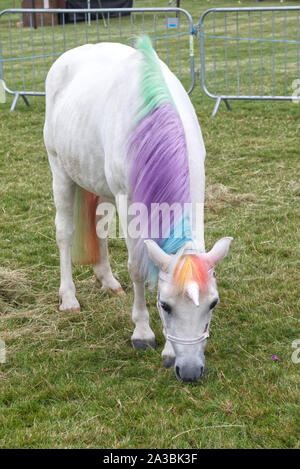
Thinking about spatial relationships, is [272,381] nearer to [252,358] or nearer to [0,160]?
[252,358]

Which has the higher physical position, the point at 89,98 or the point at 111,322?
the point at 89,98

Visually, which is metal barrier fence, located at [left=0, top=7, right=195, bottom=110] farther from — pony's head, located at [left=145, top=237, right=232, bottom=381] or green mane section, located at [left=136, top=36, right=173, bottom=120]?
pony's head, located at [left=145, top=237, right=232, bottom=381]

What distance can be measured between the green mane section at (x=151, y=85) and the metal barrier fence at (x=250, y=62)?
188 inches

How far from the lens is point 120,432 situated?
3051 millimetres

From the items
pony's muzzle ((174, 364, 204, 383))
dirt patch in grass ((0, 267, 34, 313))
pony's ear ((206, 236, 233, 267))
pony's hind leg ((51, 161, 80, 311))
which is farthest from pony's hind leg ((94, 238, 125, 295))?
pony's ear ((206, 236, 233, 267))

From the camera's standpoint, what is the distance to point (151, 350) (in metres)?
3.80

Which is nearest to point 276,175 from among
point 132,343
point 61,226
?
point 61,226

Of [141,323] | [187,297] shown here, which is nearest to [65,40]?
[141,323]

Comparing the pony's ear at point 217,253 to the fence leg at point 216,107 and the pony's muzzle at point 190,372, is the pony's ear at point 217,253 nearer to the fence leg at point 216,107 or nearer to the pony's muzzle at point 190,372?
the pony's muzzle at point 190,372

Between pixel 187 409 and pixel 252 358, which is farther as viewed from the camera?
pixel 252 358

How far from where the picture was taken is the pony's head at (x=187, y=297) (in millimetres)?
2865

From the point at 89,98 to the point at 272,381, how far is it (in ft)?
6.57

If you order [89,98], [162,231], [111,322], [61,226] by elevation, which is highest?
[89,98]

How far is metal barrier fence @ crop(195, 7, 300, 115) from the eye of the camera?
9.54 m
